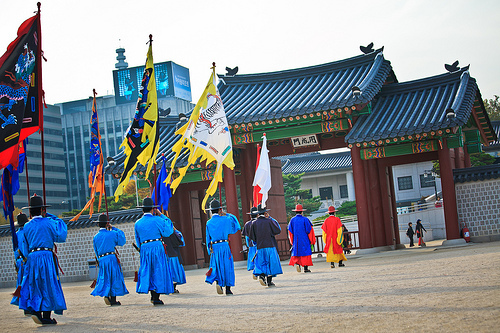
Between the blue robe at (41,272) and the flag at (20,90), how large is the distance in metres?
1.03

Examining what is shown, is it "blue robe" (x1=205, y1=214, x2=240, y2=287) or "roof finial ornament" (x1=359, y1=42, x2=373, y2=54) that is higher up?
"roof finial ornament" (x1=359, y1=42, x2=373, y2=54)

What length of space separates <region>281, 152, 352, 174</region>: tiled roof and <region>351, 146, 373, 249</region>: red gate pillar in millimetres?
29528

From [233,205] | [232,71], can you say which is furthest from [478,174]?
[232,71]

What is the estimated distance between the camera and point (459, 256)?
1216 cm

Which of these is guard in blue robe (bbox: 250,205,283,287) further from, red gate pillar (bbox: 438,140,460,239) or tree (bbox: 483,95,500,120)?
tree (bbox: 483,95,500,120)

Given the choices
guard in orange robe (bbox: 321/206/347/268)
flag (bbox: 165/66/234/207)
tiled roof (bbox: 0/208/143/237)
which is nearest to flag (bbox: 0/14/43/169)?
flag (bbox: 165/66/234/207)

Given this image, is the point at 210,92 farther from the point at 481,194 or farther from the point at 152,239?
the point at 481,194

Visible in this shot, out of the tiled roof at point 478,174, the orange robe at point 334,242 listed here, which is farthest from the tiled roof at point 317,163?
the orange robe at point 334,242

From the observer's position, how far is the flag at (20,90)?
802 cm

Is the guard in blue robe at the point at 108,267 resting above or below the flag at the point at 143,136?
below

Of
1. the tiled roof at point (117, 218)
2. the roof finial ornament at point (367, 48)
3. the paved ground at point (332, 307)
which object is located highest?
the roof finial ornament at point (367, 48)

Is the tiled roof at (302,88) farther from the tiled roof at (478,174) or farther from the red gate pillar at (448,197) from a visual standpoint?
the tiled roof at (478,174)

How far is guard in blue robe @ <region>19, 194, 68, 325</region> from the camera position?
776 cm

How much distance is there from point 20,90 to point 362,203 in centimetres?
1109
